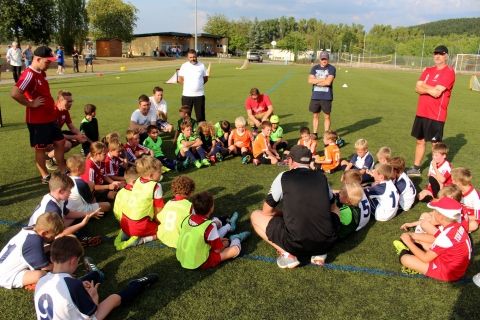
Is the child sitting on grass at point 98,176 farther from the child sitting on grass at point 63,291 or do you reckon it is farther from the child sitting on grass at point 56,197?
the child sitting on grass at point 63,291

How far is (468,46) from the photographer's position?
66875 millimetres

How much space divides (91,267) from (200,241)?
1.24 meters

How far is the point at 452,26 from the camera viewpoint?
178 meters

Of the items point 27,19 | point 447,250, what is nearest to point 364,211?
point 447,250

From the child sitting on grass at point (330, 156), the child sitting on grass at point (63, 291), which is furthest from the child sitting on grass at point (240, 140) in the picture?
the child sitting on grass at point (63, 291)

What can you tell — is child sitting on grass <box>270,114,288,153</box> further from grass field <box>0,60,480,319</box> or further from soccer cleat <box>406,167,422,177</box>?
soccer cleat <box>406,167,422,177</box>

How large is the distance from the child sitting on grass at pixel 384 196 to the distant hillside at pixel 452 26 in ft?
608

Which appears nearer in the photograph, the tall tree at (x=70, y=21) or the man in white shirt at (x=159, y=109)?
the man in white shirt at (x=159, y=109)

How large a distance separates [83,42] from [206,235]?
6497 cm

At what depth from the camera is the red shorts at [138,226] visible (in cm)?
471

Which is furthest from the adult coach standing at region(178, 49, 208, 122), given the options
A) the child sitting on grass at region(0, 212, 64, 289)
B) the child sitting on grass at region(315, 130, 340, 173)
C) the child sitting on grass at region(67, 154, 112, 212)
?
the child sitting on grass at region(0, 212, 64, 289)

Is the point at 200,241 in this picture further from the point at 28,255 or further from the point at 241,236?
the point at 28,255

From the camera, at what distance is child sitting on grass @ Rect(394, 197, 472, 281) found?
391 centimetres

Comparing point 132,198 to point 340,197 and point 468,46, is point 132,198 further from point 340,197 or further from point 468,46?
point 468,46
